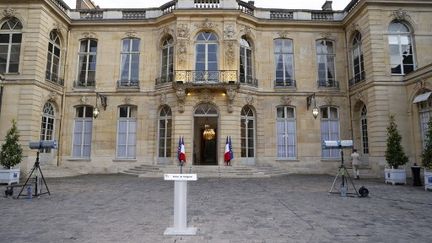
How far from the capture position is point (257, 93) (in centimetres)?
1581

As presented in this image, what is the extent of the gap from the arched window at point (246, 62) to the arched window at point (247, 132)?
5.02 feet

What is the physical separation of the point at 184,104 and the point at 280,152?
18.8 ft

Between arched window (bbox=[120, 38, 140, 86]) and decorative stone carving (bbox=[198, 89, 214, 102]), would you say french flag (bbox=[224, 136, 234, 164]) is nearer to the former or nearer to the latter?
decorative stone carving (bbox=[198, 89, 214, 102])

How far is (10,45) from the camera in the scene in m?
14.2

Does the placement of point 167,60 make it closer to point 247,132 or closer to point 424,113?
point 247,132

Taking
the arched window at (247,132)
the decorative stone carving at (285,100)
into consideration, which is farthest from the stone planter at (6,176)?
the decorative stone carving at (285,100)

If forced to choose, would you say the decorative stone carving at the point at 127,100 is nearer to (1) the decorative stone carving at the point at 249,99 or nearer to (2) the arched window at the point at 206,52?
(2) the arched window at the point at 206,52

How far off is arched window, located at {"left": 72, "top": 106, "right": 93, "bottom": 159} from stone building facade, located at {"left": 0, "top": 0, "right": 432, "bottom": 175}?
0.05 m

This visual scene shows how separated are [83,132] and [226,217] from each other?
13.0 m

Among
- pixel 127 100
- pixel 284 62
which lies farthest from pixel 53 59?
pixel 284 62

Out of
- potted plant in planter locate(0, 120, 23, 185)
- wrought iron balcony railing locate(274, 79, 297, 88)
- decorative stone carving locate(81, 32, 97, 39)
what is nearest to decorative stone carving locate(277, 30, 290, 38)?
wrought iron balcony railing locate(274, 79, 297, 88)

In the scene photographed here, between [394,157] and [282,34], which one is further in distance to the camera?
[282,34]

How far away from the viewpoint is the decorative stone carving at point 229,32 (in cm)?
1503

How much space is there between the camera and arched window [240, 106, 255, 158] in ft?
50.6
